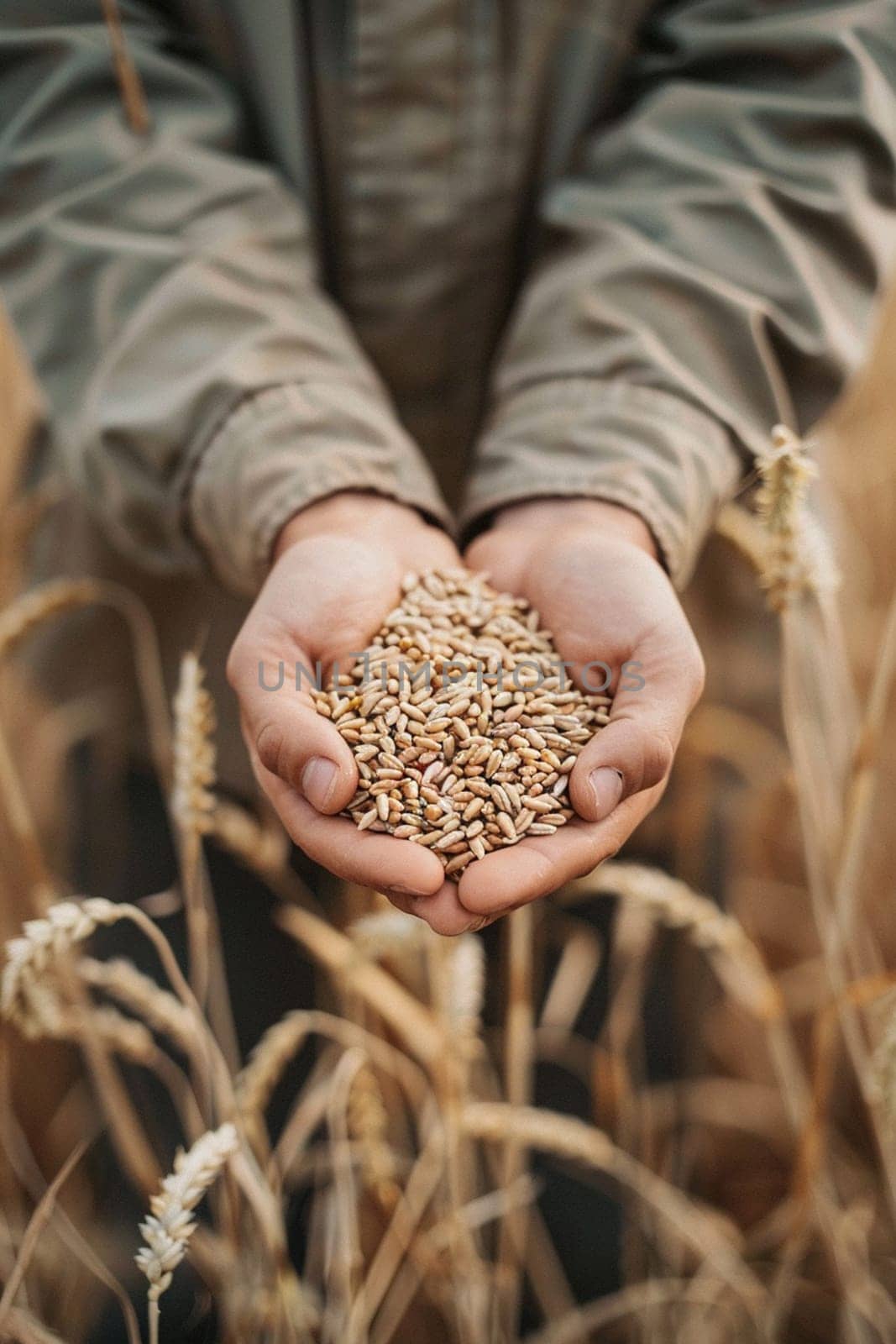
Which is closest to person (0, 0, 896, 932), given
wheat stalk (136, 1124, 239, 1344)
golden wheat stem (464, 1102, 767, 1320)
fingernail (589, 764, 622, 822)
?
fingernail (589, 764, 622, 822)

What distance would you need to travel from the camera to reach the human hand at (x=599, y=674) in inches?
21.3

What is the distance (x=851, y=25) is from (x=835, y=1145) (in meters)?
1.11

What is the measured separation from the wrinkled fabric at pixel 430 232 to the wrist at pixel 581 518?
0.02 meters

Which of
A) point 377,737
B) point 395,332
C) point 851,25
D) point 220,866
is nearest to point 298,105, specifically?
point 395,332

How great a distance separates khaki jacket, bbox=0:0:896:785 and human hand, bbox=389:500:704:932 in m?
0.05

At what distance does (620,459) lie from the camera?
2.28 ft

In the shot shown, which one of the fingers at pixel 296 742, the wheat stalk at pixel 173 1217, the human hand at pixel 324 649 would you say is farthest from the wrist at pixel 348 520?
the wheat stalk at pixel 173 1217

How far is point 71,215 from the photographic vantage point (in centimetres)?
79

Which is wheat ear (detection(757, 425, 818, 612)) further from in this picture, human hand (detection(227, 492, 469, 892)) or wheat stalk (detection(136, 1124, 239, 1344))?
wheat stalk (detection(136, 1124, 239, 1344))

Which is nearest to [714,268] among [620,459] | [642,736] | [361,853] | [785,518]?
[620,459]

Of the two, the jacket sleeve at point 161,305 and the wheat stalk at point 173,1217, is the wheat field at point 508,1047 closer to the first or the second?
the wheat stalk at point 173,1217

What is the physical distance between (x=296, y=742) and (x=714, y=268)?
524 mm

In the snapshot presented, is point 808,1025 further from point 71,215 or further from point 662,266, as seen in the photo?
point 71,215

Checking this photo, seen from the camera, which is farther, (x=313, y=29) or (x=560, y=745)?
(x=313, y=29)
